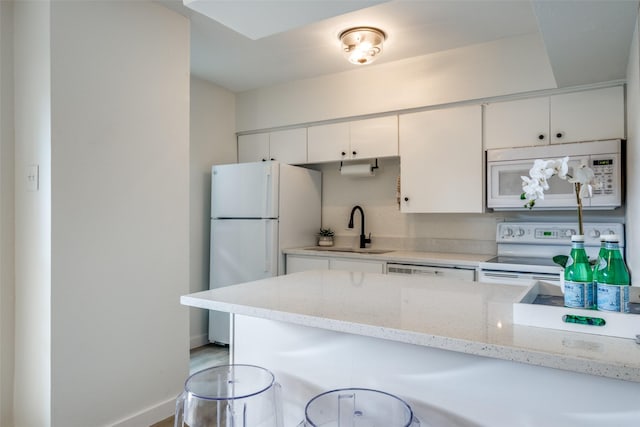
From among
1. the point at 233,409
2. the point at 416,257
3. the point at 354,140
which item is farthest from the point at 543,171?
the point at 354,140

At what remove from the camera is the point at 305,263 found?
3.38 metres

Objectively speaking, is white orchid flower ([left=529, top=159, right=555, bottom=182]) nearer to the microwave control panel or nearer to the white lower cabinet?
the microwave control panel

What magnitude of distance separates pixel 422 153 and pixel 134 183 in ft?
6.67

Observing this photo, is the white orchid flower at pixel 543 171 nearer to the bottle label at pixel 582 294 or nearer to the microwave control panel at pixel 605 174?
the bottle label at pixel 582 294

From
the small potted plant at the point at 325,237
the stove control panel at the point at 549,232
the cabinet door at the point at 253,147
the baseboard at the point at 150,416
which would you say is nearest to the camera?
the baseboard at the point at 150,416

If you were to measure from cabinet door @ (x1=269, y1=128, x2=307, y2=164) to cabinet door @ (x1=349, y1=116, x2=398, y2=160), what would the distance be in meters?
0.49

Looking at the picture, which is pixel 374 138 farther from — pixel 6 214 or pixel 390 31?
pixel 6 214

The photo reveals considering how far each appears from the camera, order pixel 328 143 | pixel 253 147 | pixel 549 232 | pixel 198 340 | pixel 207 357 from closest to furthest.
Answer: pixel 549 232 → pixel 207 357 → pixel 328 143 → pixel 198 340 → pixel 253 147

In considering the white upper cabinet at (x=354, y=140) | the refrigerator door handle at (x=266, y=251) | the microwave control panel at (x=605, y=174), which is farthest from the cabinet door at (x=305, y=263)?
the microwave control panel at (x=605, y=174)

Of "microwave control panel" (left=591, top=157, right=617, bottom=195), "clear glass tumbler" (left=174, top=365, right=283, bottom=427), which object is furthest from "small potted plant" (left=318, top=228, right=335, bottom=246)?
"clear glass tumbler" (left=174, top=365, right=283, bottom=427)

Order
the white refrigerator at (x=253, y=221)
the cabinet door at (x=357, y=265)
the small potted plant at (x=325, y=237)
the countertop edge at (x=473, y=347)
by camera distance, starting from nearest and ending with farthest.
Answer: the countertop edge at (x=473, y=347)
the cabinet door at (x=357, y=265)
the white refrigerator at (x=253, y=221)
the small potted plant at (x=325, y=237)

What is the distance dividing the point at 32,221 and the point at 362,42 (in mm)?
2194

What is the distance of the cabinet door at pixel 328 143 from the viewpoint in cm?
350

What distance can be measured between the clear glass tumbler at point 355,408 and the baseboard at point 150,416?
1.56 meters
